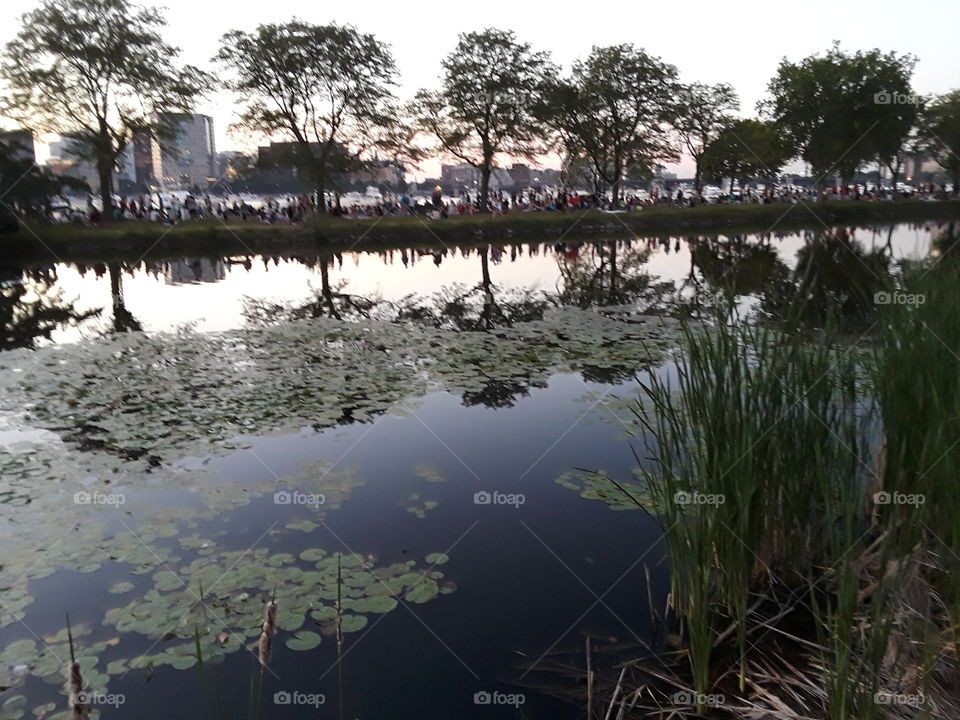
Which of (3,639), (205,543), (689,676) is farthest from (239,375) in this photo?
(689,676)

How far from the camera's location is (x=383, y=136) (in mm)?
36125

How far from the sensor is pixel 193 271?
22.1m

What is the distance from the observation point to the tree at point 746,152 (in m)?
47.3

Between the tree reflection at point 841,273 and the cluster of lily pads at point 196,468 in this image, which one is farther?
the tree reflection at point 841,273

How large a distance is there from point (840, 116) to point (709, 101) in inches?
303

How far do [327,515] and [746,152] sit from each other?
50.1 metres

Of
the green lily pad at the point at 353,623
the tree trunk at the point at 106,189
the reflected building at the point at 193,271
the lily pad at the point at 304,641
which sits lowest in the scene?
the lily pad at the point at 304,641
